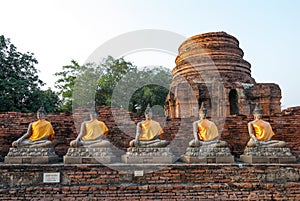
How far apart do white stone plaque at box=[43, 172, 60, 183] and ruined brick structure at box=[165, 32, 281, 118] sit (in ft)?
23.0

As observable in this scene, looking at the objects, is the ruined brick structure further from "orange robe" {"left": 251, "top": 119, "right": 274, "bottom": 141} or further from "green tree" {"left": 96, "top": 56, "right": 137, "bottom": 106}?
"green tree" {"left": 96, "top": 56, "right": 137, "bottom": 106}

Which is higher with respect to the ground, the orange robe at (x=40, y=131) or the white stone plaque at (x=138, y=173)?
the orange robe at (x=40, y=131)

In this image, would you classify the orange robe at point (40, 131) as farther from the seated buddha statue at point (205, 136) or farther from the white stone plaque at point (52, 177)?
the seated buddha statue at point (205, 136)

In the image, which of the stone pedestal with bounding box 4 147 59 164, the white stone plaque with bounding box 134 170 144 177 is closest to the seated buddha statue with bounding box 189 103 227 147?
the white stone plaque with bounding box 134 170 144 177

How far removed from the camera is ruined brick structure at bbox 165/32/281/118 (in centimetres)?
1170

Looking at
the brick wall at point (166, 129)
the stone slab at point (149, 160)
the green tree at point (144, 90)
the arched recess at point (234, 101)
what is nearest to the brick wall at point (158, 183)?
the stone slab at point (149, 160)

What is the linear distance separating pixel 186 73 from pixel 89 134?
8.56 meters

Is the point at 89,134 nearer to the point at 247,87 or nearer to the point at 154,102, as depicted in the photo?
the point at 247,87

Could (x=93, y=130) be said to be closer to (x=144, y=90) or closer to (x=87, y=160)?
(x=87, y=160)

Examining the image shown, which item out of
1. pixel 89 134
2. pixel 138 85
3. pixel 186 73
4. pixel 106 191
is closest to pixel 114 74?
pixel 138 85

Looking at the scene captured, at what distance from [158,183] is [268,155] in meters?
2.92

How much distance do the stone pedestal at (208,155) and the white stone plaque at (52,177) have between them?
10.4ft

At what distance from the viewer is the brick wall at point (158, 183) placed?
211 inches

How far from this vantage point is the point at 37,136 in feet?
21.1
